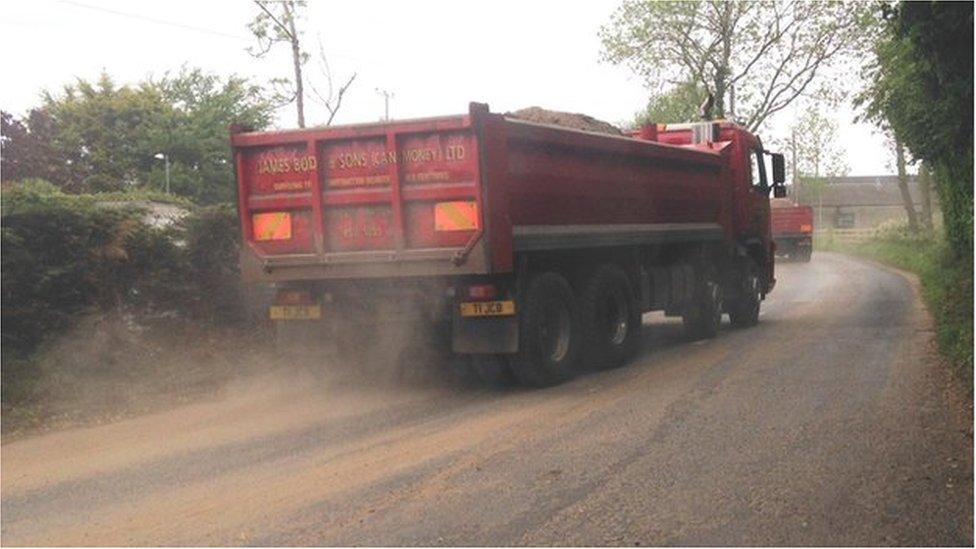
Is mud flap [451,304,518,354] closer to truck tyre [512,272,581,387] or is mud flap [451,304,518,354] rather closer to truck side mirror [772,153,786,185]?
truck tyre [512,272,581,387]

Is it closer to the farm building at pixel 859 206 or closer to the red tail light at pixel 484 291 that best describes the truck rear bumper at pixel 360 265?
the red tail light at pixel 484 291

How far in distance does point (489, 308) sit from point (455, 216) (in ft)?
2.93

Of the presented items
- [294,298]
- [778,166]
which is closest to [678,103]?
[778,166]

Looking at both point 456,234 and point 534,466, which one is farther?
point 456,234

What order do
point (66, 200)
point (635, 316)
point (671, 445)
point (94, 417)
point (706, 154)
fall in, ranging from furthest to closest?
point (706, 154) < point (635, 316) < point (66, 200) < point (94, 417) < point (671, 445)

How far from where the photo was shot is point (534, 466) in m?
6.58

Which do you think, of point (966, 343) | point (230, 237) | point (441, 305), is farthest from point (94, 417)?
point (966, 343)

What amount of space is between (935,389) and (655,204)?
13.5 feet

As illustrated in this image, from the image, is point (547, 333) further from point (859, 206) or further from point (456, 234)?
point (859, 206)

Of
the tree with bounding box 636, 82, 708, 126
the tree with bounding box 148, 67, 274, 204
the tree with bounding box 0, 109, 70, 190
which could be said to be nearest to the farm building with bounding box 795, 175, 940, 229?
the tree with bounding box 636, 82, 708, 126

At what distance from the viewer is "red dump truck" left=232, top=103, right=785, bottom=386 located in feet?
30.5

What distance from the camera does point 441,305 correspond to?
984 centimetres

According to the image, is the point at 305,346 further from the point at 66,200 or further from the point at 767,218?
the point at 767,218

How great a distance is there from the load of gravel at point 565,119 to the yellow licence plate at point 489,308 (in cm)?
203
